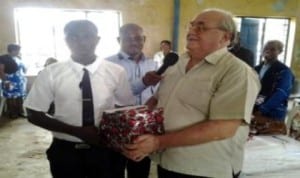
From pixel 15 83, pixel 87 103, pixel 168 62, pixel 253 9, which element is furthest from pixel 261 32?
pixel 87 103

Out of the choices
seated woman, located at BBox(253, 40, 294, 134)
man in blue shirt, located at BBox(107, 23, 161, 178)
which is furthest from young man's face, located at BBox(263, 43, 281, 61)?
man in blue shirt, located at BBox(107, 23, 161, 178)

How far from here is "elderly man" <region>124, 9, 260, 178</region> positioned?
1.04 meters

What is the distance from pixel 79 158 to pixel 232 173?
70 centimetres

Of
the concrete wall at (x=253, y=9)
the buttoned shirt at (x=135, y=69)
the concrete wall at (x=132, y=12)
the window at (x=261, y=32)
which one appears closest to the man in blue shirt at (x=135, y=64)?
the buttoned shirt at (x=135, y=69)

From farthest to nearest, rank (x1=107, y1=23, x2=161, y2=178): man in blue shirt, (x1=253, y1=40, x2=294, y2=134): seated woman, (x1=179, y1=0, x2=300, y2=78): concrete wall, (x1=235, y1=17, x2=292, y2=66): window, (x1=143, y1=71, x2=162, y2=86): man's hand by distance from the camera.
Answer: (x1=235, y1=17, x2=292, y2=66): window, (x1=179, y1=0, x2=300, y2=78): concrete wall, (x1=253, y1=40, x2=294, y2=134): seated woman, (x1=107, y1=23, x2=161, y2=178): man in blue shirt, (x1=143, y1=71, x2=162, y2=86): man's hand

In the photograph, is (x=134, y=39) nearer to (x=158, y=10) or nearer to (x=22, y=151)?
(x=22, y=151)

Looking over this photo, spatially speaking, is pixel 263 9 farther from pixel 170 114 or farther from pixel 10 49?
pixel 170 114

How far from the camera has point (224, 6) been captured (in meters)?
6.52

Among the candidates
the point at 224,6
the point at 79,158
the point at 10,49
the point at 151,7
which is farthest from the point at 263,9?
the point at 79,158

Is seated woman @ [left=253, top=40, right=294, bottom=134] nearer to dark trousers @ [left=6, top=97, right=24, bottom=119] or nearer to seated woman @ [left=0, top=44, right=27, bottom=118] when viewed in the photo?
seated woman @ [left=0, top=44, right=27, bottom=118]

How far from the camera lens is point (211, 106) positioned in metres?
1.07

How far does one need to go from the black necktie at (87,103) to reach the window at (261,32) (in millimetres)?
5894

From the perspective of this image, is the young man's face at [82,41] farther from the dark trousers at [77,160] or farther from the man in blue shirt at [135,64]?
the man in blue shirt at [135,64]

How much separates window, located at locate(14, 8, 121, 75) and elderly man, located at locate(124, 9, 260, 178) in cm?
432
